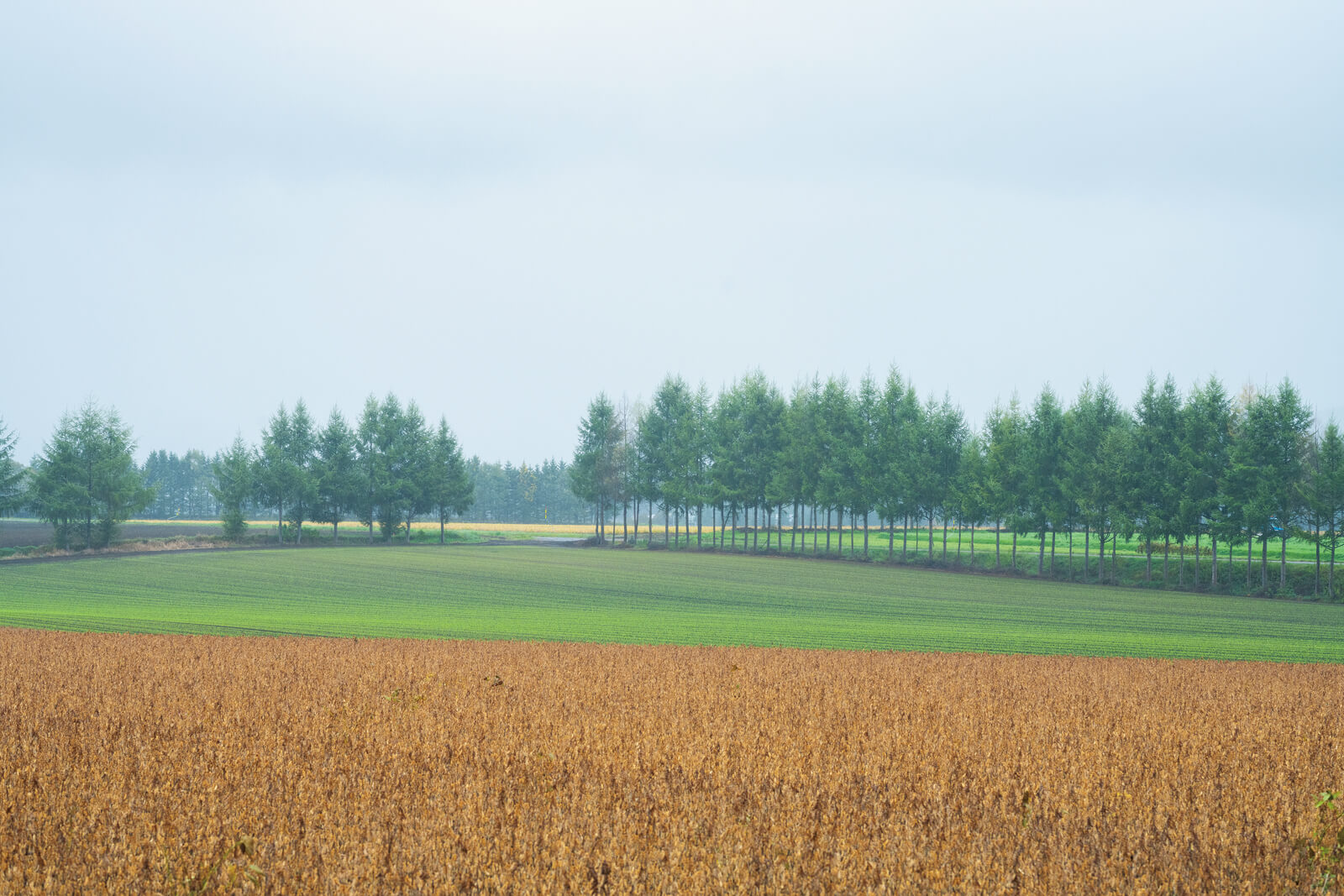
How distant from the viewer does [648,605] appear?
120ft

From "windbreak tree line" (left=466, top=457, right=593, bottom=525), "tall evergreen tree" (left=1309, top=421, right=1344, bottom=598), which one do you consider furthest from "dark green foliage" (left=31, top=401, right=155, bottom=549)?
"windbreak tree line" (left=466, top=457, right=593, bottom=525)

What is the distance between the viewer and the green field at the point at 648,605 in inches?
968

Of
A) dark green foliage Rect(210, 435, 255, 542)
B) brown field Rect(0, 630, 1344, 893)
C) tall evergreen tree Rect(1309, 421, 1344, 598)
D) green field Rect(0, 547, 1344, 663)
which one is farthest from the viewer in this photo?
dark green foliage Rect(210, 435, 255, 542)

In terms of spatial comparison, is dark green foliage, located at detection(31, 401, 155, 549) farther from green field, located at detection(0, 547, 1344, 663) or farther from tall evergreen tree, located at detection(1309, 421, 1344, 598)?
tall evergreen tree, located at detection(1309, 421, 1344, 598)

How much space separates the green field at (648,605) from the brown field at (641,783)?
1096 cm

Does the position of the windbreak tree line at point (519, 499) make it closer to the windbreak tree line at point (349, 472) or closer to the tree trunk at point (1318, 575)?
the windbreak tree line at point (349, 472)

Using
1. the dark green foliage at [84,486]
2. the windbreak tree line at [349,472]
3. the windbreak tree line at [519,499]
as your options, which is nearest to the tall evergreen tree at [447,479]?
the windbreak tree line at [349,472]

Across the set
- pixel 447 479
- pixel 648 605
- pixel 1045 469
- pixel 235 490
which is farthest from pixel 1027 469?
pixel 235 490

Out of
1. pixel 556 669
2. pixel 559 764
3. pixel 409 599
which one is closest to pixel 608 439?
pixel 409 599

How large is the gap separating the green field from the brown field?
1096 cm

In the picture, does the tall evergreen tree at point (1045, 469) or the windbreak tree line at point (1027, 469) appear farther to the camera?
the tall evergreen tree at point (1045, 469)

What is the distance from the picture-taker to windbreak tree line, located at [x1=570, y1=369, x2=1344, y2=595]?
46.7m

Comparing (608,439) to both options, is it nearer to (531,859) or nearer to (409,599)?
(409,599)

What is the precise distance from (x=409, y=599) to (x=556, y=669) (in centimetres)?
2564
